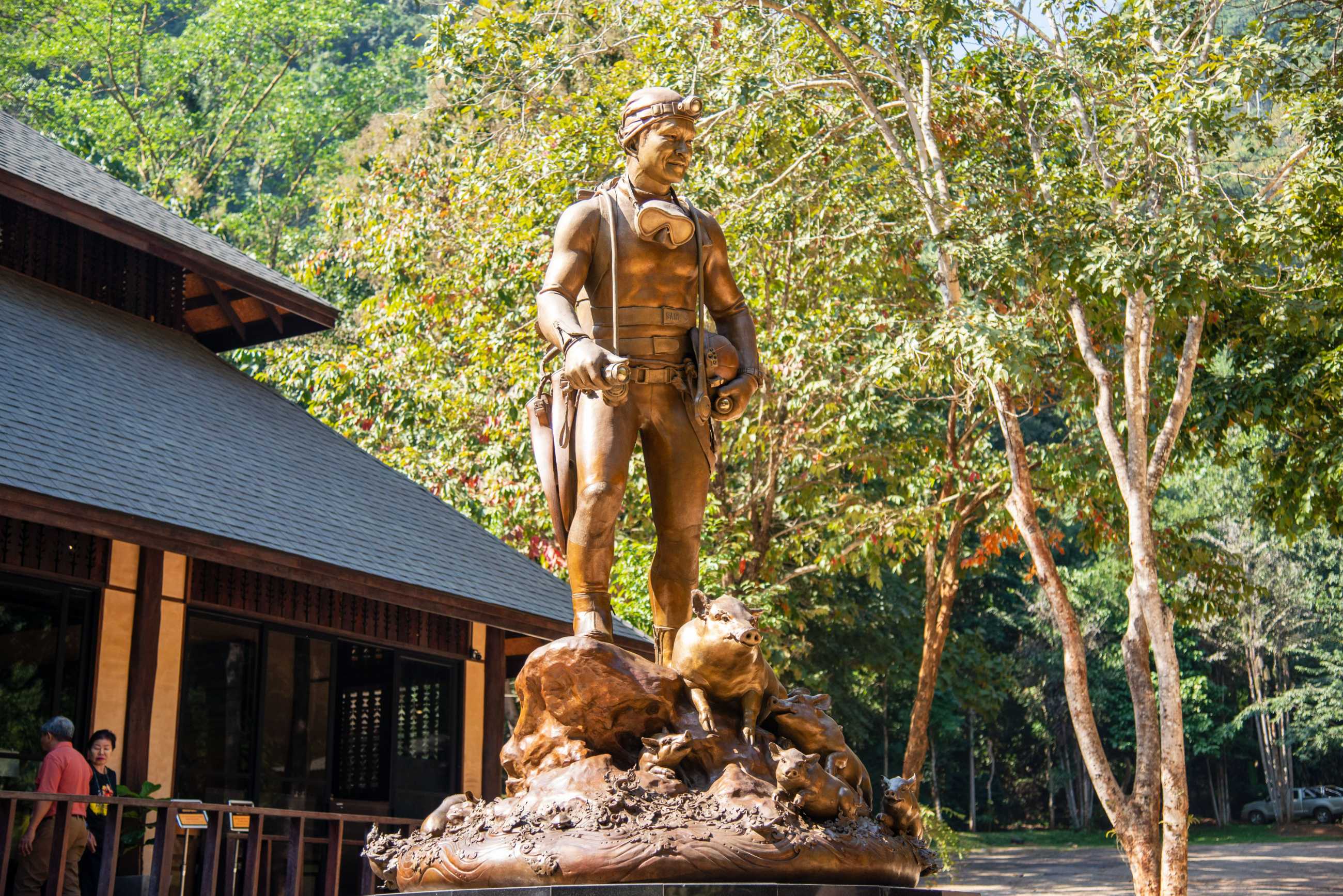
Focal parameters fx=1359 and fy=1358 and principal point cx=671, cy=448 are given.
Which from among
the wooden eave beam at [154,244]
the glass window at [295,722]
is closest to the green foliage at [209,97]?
the wooden eave beam at [154,244]

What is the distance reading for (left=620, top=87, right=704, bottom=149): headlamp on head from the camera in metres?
5.45

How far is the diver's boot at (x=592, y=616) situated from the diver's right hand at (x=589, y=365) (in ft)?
2.73

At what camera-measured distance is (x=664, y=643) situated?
545cm

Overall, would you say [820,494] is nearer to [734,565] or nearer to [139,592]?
[734,565]

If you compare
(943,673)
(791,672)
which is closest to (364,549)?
(791,672)

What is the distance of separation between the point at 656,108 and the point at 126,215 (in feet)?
29.8

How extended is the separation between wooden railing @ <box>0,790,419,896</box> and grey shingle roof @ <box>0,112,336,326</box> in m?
5.55

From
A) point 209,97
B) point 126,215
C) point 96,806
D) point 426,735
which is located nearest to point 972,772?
point 426,735

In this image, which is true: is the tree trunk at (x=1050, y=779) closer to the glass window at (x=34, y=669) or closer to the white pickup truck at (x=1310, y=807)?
the white pickup truck at (x=1310, y=807)

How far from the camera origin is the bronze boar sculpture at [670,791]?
4.25 m

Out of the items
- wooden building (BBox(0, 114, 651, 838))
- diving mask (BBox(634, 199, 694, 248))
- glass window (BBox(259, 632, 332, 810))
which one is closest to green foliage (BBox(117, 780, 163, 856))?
wooden building (BBox(0, 114, 651, 838))

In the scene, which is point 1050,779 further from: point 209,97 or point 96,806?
point 96,806

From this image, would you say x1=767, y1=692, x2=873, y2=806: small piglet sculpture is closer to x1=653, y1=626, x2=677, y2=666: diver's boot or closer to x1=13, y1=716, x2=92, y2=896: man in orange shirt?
x1=653, y1=626, x2=677, y2=666: diver's boot

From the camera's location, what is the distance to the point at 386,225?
1816 cm
